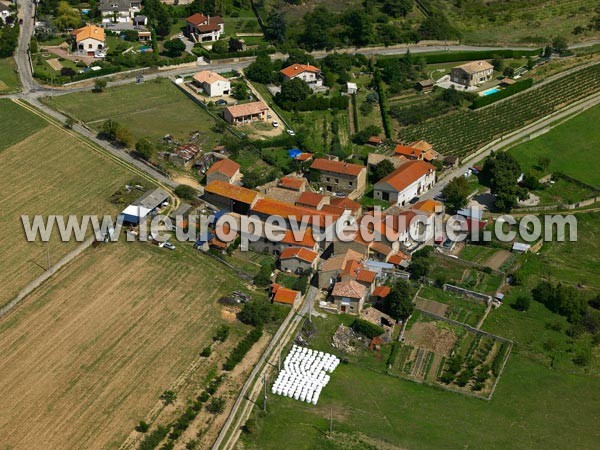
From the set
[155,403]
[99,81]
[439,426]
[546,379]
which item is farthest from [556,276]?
[99,81]

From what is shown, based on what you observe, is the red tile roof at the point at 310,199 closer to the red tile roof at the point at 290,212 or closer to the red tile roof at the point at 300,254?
the red tile roof at the point at 290,212

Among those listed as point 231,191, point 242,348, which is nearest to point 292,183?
point 231,191

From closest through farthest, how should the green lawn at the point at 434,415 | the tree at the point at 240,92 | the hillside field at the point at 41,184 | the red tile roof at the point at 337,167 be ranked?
the green lawn at the point at 434,415
the hillside field at the point at 41,184
the red tile roof at the point at 337,167
the tree at the point at 240,92

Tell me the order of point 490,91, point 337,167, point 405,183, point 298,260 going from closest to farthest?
point 298,260 < point 405,183 < point 337,167 < point 490,91

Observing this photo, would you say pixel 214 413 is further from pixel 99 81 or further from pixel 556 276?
pixel 99 81

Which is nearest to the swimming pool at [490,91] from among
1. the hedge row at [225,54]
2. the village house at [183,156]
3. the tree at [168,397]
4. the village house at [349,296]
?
the hedge row at [225,54]

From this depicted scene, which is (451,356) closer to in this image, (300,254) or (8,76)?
(300,254)

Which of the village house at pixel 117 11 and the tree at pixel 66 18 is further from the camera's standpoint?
the village house at pixel 117 11
